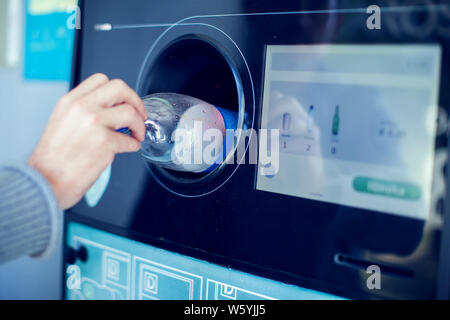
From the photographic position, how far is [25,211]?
0.56 m

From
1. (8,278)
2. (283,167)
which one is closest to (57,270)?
(8,278)

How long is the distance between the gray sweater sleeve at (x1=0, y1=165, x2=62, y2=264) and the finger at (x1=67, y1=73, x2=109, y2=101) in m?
0.12

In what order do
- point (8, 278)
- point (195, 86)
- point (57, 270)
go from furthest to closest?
point (8, 278)
point (57, 270)
point (195, 86)

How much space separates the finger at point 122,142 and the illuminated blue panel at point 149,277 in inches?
9.4

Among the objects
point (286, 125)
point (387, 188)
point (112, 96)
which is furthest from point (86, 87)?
point (387, 188)

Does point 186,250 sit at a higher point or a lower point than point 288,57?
lower

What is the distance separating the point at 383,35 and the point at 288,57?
0.45 feet

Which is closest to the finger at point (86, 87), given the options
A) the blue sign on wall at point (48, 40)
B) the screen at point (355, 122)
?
the screen at point (355, 122)

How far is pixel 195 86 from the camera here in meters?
0.89

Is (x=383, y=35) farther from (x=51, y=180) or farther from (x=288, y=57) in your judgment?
(x=51, y=180)

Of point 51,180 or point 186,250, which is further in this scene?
point 186,250

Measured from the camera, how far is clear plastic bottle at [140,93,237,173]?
754 millimetres

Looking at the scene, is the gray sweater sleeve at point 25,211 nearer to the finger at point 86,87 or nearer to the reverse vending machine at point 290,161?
the finger at point 86,87
